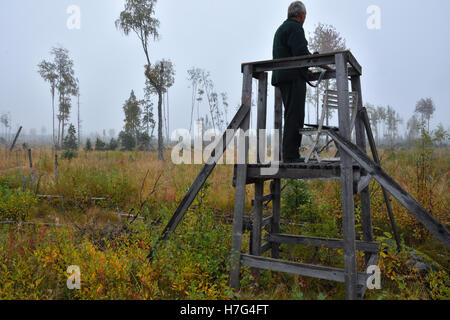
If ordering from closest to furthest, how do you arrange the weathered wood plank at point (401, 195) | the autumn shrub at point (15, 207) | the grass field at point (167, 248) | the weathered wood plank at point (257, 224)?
the weathered wood plank at point (401, 195)
the grass field at point (167, 248)
the weathered wood plank at point (257, 224)
the autumn shrub at point (15, 207)

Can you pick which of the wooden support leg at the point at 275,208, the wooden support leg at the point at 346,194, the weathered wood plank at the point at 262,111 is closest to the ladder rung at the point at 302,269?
the wooden support leg at the point at 346,194

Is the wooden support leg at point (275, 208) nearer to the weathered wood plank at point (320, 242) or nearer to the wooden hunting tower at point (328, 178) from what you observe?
the wooden hunting tower at point (328, 178)

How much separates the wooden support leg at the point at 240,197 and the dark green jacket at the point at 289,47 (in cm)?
41

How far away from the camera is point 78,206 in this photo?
639cm

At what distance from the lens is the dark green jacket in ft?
11.0

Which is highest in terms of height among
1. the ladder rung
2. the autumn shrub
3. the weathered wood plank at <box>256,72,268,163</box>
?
the weathered wood plank at <box>256,72,268,163</box>

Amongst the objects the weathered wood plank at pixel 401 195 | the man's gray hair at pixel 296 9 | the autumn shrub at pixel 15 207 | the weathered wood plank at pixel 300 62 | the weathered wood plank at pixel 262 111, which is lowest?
the autumn shrub at pixel 15 207

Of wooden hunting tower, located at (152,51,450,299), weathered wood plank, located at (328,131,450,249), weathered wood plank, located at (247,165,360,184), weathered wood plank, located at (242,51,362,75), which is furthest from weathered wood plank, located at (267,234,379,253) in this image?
weathered wood plank, located at (242,51,362,75)

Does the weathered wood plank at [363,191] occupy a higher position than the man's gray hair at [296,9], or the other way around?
the man's gray hair at [296,9]

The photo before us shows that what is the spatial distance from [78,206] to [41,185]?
5.41ft

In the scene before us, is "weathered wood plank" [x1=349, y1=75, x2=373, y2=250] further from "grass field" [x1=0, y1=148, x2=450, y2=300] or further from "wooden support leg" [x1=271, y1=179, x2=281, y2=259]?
"wooden support leg" [x1=271, y1=179, x2=281, y2=259]

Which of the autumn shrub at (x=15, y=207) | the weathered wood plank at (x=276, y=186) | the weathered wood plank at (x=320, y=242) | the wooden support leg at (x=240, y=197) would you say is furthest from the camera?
the autumn shrub at (x=15, y=207)

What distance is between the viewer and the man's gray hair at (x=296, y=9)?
3484 mm
